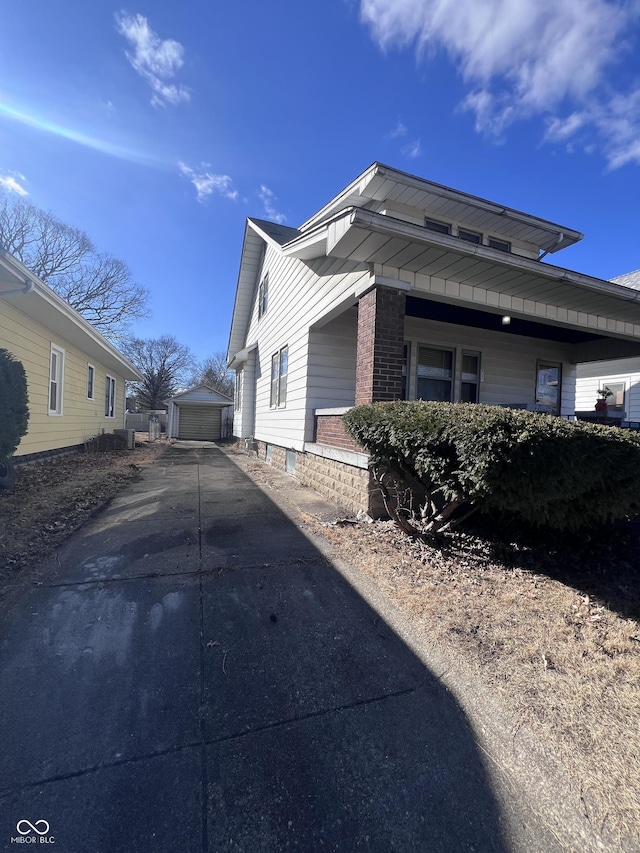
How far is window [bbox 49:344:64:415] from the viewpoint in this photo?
9591 millimetres

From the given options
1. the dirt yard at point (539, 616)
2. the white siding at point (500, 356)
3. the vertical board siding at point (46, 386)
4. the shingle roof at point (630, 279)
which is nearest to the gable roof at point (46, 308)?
the vertical board siding at point (46, 386)

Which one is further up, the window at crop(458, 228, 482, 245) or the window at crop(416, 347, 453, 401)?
the window at crop(458, 228, 482, 245)

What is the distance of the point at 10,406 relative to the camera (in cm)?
538

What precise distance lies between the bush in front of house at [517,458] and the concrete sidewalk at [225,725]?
1362 mm

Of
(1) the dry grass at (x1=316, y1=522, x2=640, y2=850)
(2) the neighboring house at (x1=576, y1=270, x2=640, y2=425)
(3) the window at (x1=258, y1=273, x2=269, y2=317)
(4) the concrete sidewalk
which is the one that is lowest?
(4) the concrete sidewalk

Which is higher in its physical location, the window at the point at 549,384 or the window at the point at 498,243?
the window at the point at 498,243

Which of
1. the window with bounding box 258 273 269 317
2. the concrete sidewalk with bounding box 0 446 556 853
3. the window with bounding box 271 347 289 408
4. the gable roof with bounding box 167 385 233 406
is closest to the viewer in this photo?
the concrete sidewalk with bounding box 0 446 556 853

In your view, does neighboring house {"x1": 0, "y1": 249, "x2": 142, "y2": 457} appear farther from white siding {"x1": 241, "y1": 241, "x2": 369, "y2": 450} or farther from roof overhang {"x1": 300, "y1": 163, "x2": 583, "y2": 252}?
roof overhang {"x1": 300, "y1": 163, "x2": 583, "y2": 252}

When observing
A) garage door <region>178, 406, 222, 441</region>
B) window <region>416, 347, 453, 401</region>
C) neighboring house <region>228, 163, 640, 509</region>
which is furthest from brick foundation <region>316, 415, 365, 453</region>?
garage door <region>178, 406, 222, 441</region>

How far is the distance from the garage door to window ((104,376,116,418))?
760 centimetres

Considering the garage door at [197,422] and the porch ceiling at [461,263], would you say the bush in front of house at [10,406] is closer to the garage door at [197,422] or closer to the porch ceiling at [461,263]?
the porch ceiling at [461,263]

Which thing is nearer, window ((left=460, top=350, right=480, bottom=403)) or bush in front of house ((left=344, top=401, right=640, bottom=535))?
bush in front of house ((left=344, top=401, right=640, bottom=535))

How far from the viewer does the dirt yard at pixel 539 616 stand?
1.67 meters

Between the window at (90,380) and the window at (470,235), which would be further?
the window at (90,380)
